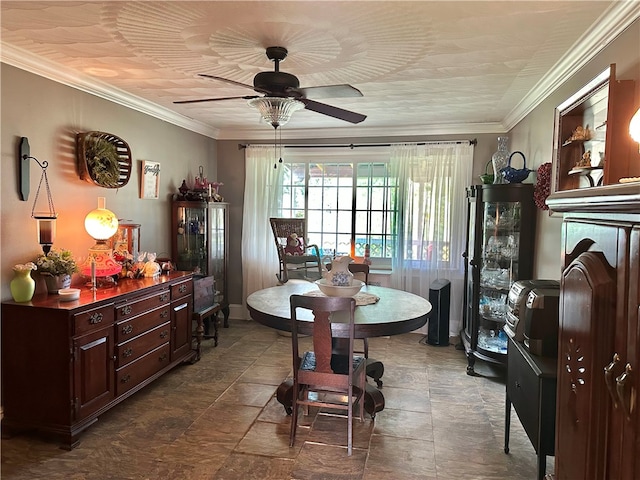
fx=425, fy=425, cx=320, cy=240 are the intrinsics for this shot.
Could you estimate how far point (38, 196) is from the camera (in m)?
2.92

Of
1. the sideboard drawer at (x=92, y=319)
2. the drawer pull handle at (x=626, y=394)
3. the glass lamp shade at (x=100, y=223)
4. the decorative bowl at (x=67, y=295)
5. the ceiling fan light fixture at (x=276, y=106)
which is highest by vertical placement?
the ceiling fan light fixture at (x=276, y=106)

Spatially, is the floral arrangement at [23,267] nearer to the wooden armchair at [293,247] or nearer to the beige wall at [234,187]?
the wooden armchair at [293,247]

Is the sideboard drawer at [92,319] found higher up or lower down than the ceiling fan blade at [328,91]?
lower down

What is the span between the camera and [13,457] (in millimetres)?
2461

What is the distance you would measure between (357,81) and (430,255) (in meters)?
2.42

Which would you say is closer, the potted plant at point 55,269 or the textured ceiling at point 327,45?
the textured ceiling at point 327,45

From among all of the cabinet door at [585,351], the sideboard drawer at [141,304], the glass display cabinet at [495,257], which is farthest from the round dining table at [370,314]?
the cabinet door at [585,351]

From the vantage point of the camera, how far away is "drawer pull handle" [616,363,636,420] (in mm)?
933

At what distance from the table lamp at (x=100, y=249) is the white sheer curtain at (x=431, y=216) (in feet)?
10.1

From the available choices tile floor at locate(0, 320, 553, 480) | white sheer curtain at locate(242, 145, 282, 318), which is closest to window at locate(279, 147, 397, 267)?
white sheer curtain at locate(242, 145, 282, 318)

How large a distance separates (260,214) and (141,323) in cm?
249

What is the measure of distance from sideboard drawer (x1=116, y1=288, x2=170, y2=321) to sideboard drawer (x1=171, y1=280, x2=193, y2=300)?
10 cm

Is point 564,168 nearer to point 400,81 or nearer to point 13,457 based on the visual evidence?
point 400,81

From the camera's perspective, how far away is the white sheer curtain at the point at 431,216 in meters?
4.82
